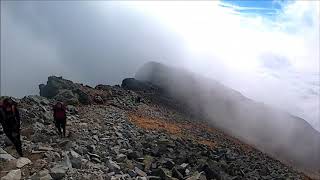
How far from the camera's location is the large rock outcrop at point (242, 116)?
68375mm

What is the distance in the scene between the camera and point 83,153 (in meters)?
21.4

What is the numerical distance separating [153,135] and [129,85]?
32991 mm

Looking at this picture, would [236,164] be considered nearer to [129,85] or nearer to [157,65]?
[129,85]

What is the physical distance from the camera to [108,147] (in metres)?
24.6

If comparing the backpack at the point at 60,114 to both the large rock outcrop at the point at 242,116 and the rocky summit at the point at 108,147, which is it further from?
the large rock outcrop at the point at 242,116

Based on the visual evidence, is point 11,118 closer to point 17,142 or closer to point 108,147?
point 17,142

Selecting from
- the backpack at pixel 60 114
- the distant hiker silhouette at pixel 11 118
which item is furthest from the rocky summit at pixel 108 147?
the backpack at pixel 60 114

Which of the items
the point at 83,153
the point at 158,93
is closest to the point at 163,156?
the point at 83,153

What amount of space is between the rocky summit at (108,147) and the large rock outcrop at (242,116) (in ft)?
71.2

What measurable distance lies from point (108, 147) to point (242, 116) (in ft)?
184

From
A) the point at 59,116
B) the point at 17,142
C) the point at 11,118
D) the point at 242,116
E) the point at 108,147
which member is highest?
the point at 11,118

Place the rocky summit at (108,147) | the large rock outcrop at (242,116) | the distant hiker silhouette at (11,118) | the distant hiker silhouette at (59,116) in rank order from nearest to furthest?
the distant hiker silhouette at (11,118), the rocky summit at (108,147), the distant hiker silhouette at (59,116), the large rock outcrop at (242,116)

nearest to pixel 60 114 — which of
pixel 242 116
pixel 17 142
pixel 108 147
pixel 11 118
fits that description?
pixel 108 147

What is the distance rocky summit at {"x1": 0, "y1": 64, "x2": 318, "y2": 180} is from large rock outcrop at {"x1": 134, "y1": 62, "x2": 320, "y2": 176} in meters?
21.7
